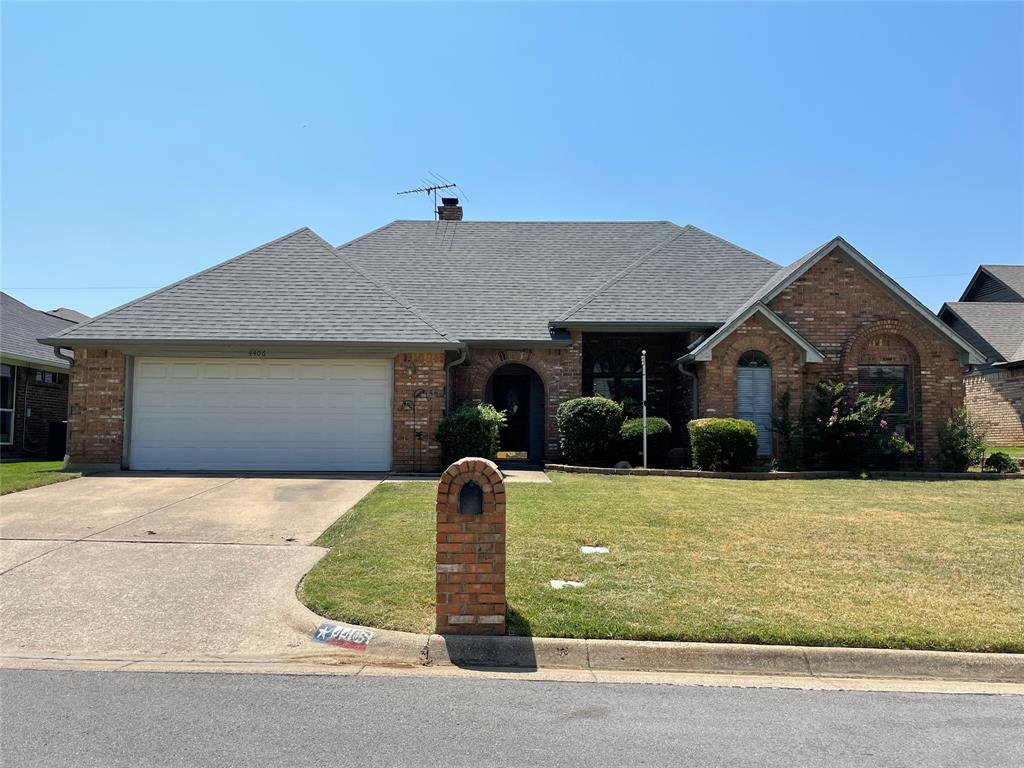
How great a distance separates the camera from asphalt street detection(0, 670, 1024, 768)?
3.60 m

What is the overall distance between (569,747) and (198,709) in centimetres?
222

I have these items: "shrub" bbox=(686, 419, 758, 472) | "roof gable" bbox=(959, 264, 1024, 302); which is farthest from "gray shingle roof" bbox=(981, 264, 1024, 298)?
"shrub" bbox=(686, 419, 758, 472)

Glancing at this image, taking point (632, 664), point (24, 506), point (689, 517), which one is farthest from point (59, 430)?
point (632, 664)

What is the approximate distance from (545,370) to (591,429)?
2.36 metres

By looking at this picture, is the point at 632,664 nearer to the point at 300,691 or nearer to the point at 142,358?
the point at 300,691

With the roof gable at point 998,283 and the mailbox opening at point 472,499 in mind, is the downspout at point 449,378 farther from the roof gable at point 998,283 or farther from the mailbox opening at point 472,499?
the roof gable at point 998,283

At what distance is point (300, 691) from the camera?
4449 millimetres

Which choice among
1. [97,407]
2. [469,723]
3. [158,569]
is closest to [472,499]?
[469,723]

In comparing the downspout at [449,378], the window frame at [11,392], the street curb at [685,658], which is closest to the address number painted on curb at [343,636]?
the street curb at [685,658]

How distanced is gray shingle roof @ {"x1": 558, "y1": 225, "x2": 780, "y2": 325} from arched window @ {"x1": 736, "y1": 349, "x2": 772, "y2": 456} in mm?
1313

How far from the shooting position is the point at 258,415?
14852 mm

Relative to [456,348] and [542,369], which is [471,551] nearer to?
[456,348]

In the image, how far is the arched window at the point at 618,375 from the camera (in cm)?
1917

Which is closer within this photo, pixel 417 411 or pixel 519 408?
pixel 417 411
